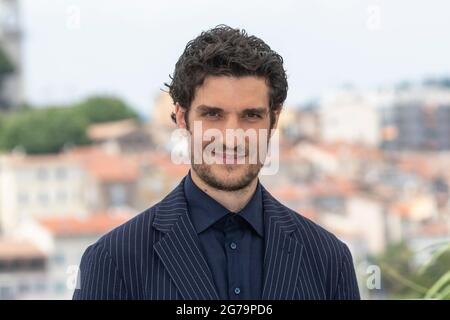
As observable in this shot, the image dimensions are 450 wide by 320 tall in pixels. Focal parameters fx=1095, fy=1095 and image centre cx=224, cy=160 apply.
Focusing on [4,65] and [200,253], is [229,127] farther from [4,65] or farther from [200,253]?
[4,65]

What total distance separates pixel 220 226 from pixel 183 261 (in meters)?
0.04

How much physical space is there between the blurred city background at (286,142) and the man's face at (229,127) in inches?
822

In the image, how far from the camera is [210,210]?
2.26 ft

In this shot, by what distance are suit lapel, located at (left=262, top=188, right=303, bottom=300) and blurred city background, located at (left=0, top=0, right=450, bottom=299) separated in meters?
20.9

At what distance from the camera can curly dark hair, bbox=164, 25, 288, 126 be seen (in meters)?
0.68

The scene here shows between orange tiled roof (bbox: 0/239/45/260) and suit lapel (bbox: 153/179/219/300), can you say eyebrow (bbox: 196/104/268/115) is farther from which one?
orange tiled roof (bbox: 0/239/45/260)

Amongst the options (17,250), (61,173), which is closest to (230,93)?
(17,250)

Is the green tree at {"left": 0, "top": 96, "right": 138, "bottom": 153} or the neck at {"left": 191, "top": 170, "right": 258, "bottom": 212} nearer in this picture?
the neck at {"left": 191, "top": 170, "right": 258, "bottom": 212}

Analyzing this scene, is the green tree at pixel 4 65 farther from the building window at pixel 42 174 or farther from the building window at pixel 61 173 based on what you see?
the building window at pixel 61 173

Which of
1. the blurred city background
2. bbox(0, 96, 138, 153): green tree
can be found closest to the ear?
the blurred city background

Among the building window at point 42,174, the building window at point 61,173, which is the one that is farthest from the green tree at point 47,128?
the building window at point 61,173
